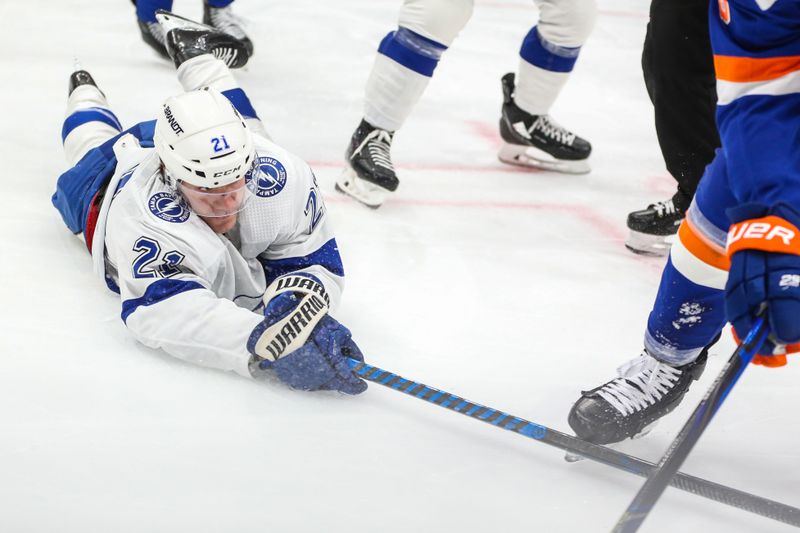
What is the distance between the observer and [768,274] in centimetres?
123

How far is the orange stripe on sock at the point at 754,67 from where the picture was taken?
1355mm

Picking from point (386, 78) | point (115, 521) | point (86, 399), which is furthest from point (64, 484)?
point (386, 78)

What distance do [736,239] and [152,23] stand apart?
265 cm

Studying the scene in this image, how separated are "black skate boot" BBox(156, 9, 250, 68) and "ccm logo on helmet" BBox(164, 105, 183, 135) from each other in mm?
723

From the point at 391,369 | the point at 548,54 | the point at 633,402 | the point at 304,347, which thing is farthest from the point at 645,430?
the point at 548,54

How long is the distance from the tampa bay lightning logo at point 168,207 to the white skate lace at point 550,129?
1448 millimetres

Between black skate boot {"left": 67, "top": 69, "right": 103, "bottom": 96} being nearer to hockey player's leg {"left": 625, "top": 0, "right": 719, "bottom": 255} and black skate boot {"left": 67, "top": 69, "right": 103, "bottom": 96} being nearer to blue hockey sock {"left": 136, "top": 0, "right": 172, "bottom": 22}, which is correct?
blue hockey sock {"left": 136, "top": 0, "right": 172, "bottom": 22}

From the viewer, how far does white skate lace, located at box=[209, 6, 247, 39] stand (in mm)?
3553

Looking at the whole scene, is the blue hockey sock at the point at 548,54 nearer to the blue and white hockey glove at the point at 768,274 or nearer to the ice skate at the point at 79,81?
the ice skate at the point at 79,81

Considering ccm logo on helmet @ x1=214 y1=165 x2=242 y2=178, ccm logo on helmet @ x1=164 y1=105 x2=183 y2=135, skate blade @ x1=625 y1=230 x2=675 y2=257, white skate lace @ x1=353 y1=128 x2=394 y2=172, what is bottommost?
white skate lace @ x1=353 y1=128 x2=394 y2=172

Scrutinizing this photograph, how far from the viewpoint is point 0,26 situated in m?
3.69

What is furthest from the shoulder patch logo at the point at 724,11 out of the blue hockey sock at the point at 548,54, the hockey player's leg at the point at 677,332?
the blue hockey sock at the point at 548,54

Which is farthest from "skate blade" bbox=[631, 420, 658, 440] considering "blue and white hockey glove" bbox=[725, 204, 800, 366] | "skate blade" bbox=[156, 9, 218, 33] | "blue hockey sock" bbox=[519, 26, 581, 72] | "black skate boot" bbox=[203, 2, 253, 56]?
"black skate boot" bbox=[203, 2, 253, 56]

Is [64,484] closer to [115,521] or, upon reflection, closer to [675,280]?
[115,521]
